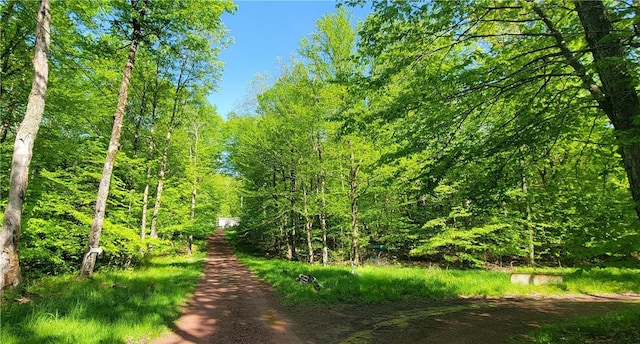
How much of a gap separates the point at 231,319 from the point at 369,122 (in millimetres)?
5289

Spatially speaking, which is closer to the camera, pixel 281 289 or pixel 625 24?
pixel 625 24

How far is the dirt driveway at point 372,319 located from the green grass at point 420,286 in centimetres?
70

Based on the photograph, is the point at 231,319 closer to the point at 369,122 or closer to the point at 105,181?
the point at 369,122

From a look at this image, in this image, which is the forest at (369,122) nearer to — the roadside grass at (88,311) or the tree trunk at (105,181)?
the tree trunk at (105,181)

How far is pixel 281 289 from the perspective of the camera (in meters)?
10.1

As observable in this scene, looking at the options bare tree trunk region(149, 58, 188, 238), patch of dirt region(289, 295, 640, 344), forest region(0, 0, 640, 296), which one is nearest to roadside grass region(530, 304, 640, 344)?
patch of dirt region(289, 295, 640, 344)

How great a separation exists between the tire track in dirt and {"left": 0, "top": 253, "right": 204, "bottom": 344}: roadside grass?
0.40m

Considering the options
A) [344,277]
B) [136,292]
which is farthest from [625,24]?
[136,292]

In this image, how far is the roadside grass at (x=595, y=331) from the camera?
5207 mm

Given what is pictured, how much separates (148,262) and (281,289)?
7786mm

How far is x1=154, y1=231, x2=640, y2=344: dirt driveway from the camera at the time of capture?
579 centimetres

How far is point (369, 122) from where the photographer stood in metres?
6.45

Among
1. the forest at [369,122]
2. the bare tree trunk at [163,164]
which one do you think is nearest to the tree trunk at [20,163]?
the forest at [369,122]

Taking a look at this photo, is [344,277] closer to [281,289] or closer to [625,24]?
[281,289]
